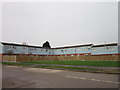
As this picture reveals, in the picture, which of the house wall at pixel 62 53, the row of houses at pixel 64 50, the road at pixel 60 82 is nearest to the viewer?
the road at pixel 60 82

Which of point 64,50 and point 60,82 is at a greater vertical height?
point 64,50

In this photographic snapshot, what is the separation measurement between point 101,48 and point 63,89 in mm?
49426

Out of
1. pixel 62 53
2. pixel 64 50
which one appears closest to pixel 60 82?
pixel 64 50

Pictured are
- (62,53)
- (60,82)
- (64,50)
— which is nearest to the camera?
(60,82)

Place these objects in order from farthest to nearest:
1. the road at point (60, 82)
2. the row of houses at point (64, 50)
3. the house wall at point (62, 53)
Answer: the row of houses at point (64, 50) → the house wall at point (62, 53) → the road at point (60, 82)

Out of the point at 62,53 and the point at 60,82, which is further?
the point at 62,53

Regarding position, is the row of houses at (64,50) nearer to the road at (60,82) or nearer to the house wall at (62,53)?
the house wall at (62,53)

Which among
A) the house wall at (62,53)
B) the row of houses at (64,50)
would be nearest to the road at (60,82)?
the house wall at (62,53)

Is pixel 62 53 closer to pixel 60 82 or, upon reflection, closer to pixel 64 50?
pixel 64 50

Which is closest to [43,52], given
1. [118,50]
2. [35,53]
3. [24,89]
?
[35,53]

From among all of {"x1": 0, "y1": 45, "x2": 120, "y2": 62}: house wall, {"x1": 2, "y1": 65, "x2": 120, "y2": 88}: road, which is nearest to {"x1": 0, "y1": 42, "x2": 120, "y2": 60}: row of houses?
{"x1": 0, "y1": 45, "x2": 120, "y2": 62}: house wall

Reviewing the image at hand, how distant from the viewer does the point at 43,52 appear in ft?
210

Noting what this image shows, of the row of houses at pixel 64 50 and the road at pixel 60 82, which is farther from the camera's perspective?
the row of houses at pixel 64 50

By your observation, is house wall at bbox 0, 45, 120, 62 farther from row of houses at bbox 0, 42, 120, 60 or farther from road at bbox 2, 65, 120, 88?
road at bbox 2, 65, 120, 88
